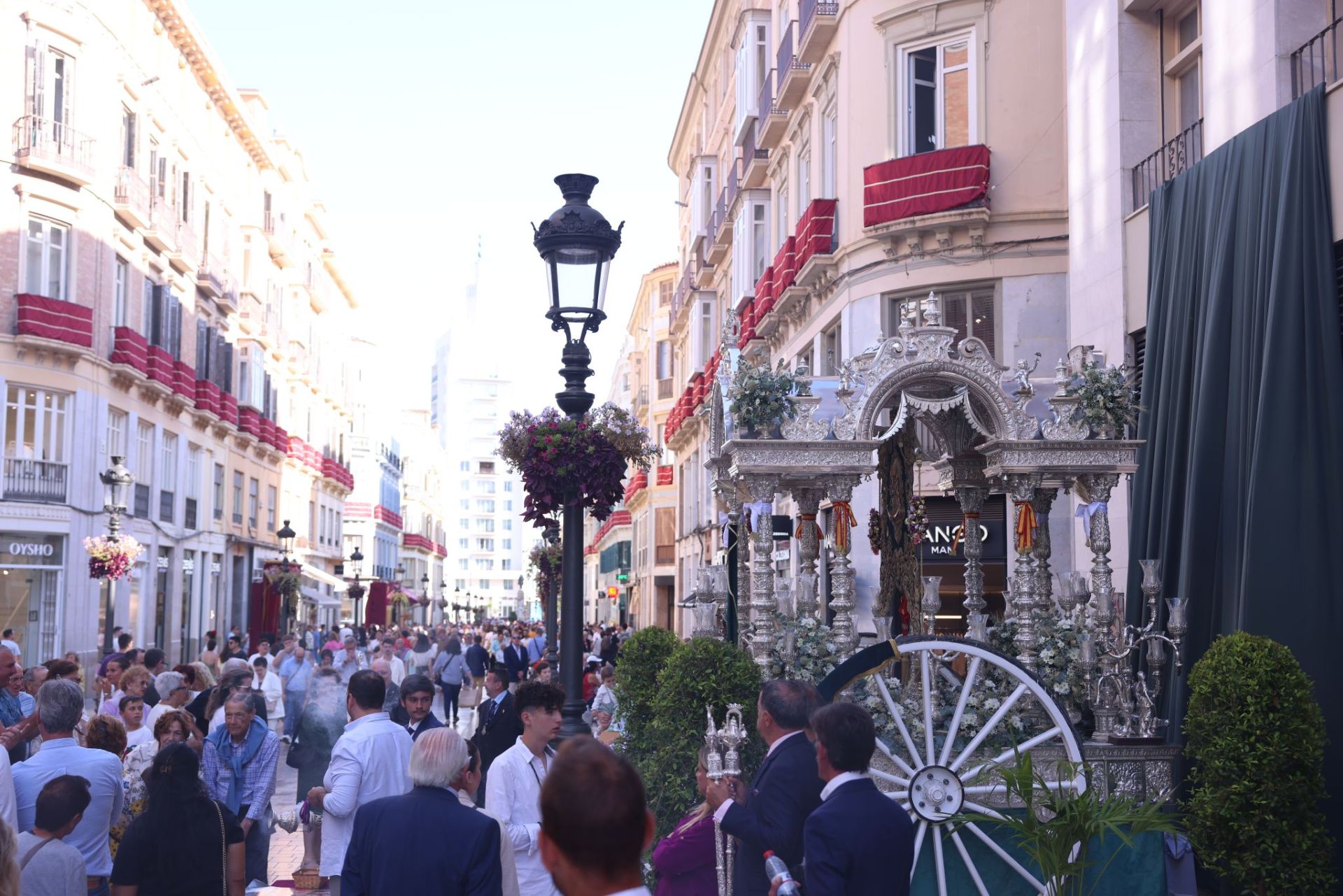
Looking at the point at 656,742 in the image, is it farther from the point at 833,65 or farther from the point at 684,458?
the point at 684,458

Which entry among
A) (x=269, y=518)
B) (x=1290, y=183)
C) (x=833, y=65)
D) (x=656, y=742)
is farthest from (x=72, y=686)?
(x=269, y=518)

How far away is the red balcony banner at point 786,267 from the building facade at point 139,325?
14580 millimetres

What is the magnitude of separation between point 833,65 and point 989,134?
3.85 m

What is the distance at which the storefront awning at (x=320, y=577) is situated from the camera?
5229 centimetres

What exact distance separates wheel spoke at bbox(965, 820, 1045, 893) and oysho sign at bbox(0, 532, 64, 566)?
80.7ft

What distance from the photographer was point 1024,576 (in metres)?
11.2

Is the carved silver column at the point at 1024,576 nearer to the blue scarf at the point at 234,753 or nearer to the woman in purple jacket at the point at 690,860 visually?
the woman in purple jacket at the point at 690,860

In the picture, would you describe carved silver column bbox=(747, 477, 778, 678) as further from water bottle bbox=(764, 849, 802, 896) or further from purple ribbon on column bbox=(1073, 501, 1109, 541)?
water bottle bbox=(764, 849, 802, 896)

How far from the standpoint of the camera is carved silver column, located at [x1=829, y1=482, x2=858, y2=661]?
35.4ft

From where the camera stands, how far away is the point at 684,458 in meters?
44.0

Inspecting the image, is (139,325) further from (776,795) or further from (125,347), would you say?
(776,795)

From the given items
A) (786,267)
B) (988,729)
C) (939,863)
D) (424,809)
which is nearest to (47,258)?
(786,267)

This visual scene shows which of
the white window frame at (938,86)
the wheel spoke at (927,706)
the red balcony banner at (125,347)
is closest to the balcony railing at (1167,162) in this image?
the white window frame at (938,86)

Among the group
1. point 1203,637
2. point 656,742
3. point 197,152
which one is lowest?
point 656,742
